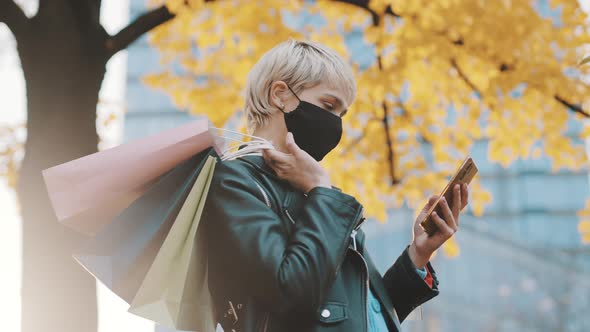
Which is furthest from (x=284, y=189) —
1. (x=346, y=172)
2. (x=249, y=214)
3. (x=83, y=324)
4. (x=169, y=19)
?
(x=346, y=172)

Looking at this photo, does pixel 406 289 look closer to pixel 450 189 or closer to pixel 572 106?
pixel 450 189

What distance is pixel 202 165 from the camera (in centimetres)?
147

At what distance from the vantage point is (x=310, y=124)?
1.62 metres

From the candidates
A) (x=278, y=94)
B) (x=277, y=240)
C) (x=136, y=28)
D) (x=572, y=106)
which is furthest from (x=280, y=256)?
(x=572, y=106)

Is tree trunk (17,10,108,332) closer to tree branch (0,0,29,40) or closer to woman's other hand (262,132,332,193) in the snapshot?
tree branch (0,0,29,40)

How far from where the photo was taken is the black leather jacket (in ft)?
4.34

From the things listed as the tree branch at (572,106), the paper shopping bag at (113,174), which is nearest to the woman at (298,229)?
the paper shopping bag at (113,174)

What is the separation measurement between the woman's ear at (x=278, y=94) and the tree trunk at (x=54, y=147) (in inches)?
84.1

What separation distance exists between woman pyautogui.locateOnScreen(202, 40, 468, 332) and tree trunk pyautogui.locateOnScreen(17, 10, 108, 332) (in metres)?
2.16

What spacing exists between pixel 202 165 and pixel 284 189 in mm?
197

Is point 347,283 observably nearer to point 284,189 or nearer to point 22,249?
point 284,189

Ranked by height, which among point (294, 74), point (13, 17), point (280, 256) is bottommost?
point (280, 256)

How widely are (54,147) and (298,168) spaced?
2.58 metres

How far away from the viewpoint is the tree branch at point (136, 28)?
4117 millimetres
